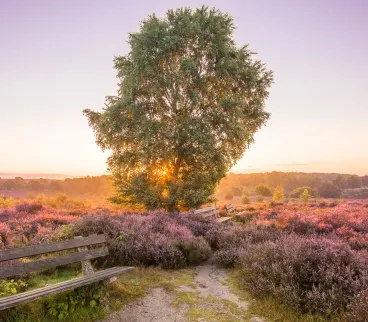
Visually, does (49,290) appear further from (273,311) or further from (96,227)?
(96,227)

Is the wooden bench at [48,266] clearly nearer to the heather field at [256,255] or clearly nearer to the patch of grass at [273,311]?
the heather field at [256,255]

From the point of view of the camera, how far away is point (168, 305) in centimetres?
562

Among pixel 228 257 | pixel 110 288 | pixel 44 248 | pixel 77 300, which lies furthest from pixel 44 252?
pixel 228 257

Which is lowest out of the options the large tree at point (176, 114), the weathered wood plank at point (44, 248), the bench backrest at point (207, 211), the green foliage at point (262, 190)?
the green foliage at point (262, 190)

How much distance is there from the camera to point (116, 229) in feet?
28.3

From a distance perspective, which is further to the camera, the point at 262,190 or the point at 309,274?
the point at 262,190

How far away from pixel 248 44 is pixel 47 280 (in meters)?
19.9

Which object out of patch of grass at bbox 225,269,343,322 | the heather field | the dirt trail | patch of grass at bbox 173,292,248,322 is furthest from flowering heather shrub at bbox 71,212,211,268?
patch of grass at bbox 225,269,343,322

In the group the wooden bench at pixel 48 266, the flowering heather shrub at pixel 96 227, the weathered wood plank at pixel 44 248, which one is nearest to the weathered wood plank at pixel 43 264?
the wooden bench at pixel 48 266

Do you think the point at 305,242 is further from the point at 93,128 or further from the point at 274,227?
the point at 93,128

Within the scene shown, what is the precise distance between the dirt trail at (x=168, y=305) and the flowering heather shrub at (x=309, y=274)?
22.8 inches

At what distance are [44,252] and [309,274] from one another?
4744 millimetres

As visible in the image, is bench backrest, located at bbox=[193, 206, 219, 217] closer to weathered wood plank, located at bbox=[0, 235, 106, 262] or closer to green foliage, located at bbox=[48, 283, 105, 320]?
weathered wood plank, located at bbox=[0, 235, 106, 262]

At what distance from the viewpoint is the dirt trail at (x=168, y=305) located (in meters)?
5.07
